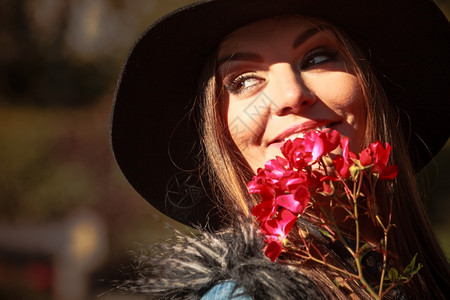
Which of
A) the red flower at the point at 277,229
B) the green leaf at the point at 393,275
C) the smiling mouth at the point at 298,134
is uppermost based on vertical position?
the smiling mouth at the point at 298,134

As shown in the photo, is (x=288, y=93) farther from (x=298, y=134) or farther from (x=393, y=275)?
(x=393, y=275)

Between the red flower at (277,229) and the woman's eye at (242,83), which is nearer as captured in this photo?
the red flower at (277,229)

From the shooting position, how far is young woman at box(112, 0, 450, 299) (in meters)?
1.87

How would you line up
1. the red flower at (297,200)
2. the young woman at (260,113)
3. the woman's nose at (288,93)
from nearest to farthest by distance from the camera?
the red flower at (297,200)
the young woman at (260,113)
the woman's nose at (288,93)

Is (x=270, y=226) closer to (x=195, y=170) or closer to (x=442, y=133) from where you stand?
(x=195, y=170)

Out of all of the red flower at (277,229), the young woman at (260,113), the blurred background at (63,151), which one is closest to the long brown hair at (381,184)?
the young woman at (260,113)

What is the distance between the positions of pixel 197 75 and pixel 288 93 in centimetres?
52

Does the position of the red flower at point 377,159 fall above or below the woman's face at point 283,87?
below

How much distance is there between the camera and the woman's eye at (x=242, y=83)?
2213mm

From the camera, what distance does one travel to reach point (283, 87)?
2.08 metres

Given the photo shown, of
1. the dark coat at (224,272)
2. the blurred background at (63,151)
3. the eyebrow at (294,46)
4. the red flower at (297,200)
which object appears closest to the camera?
the red flower at (297,200)

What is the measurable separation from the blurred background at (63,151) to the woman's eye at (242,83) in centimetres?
677

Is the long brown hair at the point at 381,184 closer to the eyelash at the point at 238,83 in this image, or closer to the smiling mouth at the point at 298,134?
the eyelash at the point at 238,83

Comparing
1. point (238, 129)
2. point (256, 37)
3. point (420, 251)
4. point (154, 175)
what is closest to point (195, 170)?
point (154, 175)
